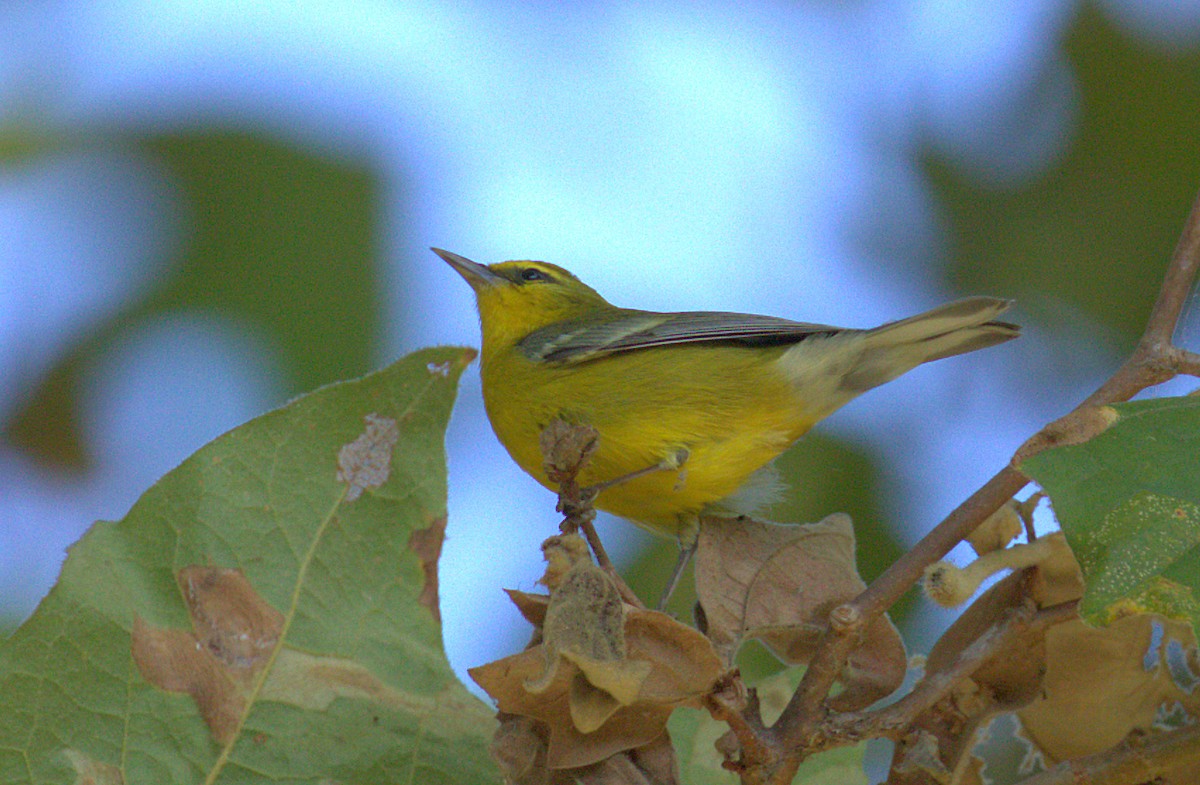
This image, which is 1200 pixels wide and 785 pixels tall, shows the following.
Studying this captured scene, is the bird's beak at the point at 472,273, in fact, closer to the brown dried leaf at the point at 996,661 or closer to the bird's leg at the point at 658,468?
the bird's leg at the point at 658,468

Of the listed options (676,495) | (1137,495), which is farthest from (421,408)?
(676,495)

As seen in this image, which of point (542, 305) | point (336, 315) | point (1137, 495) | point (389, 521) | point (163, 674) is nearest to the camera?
point (1137, 495)

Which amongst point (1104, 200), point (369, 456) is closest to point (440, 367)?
point (369, 456)

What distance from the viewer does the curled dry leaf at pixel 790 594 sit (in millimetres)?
2016

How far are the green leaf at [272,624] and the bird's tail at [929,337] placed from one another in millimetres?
1978

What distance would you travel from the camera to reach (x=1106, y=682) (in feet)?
6.63

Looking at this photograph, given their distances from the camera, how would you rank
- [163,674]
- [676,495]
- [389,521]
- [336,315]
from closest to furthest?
[163,674]
[389,521]
[676,495]
[336,315]

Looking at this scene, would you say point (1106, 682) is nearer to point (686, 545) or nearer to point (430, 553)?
point (430, 553)

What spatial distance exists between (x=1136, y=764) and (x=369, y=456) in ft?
4.30

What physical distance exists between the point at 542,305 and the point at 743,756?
3.92 m

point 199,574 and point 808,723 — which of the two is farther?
point 199,574

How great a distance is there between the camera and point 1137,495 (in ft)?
5.35

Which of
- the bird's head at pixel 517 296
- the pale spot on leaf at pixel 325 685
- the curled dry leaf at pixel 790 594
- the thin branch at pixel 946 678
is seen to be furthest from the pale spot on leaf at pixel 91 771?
the bird's head at pixel 517 296

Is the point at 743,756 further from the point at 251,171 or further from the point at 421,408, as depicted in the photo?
the point at 251,171
